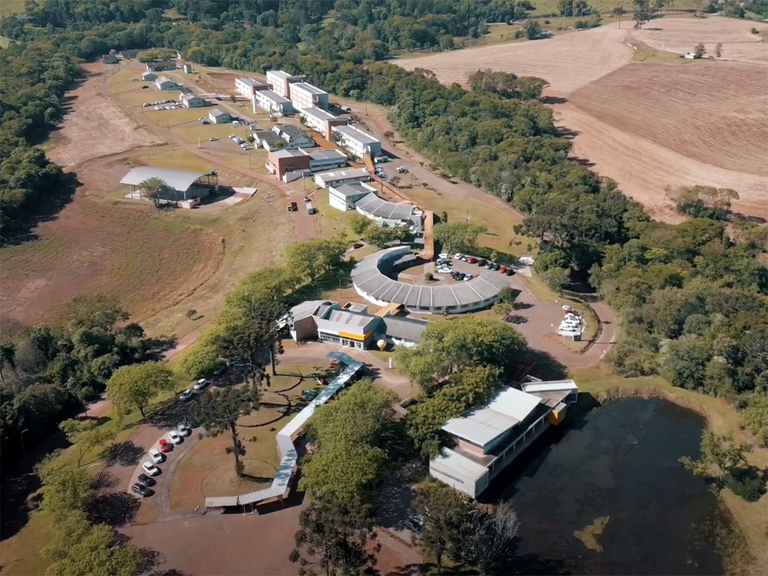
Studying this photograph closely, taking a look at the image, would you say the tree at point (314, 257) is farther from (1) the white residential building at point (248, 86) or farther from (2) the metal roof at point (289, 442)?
(1) the white residential building at point (248, 86)

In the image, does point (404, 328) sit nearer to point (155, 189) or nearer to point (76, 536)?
point (76, 536)

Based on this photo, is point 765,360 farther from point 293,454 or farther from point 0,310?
point 0,310

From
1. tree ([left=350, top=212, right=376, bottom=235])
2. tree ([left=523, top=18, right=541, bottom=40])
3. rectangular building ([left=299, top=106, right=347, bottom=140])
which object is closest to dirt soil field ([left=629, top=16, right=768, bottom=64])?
tree ([left=523, top=18, right=541, bottom=40])

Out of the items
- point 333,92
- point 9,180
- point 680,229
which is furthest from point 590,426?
point 333,92

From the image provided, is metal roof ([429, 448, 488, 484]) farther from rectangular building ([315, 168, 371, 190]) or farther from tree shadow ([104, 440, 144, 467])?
rectangular building ([315, 168, 371, 190])

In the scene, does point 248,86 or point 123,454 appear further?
point 248,86

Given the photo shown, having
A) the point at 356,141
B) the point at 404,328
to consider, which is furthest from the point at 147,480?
the point at 356,141
